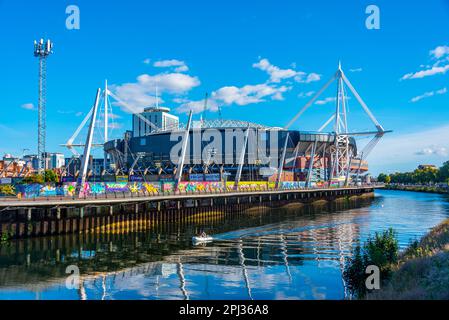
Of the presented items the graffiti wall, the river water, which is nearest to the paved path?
the graffiti wall

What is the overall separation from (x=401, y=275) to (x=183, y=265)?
19.4m

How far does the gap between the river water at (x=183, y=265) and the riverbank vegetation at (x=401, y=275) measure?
77.4 inches

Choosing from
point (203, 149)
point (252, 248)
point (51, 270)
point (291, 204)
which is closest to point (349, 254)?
point (252, 248)

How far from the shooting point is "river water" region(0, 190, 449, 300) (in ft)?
92.1

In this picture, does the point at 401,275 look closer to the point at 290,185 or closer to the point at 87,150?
the point at 87,150

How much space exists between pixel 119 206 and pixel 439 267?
48.4 m

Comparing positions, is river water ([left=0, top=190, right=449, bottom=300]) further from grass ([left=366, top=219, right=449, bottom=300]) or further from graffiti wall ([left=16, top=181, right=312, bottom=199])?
graffiti wall ([left=16, top=181, right=312, bottom=199])

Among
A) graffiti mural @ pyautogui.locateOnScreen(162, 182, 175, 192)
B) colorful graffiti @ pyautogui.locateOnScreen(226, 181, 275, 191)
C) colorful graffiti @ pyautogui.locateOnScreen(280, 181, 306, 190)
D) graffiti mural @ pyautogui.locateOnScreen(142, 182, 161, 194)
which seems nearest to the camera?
graffiti mural @ pyautogui.locateOnScreen(142, 182, 161, 194)

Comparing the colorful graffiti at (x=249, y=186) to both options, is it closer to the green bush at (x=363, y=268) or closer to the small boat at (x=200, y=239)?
the small boat at (x=200, y=239)

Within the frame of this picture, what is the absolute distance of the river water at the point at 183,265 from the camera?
28.1 metres

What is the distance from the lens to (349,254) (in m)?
39.8

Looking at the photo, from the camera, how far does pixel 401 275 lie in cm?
2388

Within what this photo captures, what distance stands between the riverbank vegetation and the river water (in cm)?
197
